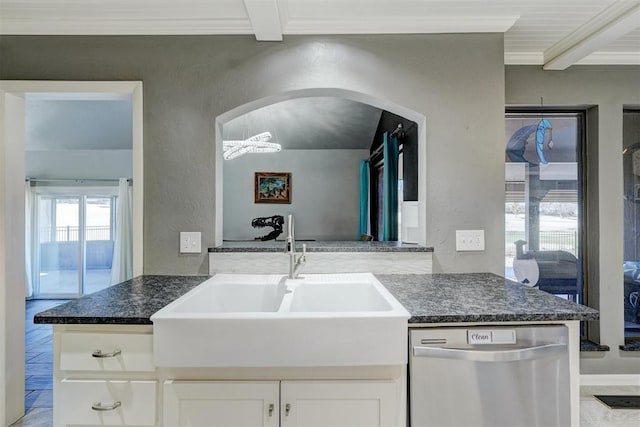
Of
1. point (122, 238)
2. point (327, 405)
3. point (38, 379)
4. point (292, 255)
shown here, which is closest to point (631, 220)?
point (292, 255)

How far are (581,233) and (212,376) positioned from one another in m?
2.75

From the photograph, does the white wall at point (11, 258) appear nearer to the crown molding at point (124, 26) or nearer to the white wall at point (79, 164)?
the crown molding at point (124, 26)

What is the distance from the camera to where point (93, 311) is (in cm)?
128

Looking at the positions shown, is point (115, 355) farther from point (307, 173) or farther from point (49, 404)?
point (307, 173)

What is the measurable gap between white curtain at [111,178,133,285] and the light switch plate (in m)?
4.30

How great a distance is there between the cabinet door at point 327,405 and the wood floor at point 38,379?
1.87 m

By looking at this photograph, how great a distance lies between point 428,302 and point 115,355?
3.78 feet

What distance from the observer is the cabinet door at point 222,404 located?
1207mm

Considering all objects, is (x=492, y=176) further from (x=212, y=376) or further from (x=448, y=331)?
(x=212, y=376)

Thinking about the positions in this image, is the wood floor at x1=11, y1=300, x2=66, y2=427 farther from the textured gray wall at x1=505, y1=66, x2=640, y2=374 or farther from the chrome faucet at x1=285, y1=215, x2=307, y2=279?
the textured gray wall at x1=505, y1=66, x2=640, y2=374

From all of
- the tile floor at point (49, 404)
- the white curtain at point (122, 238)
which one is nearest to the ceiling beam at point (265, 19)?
the tile floor at point (49, 404)

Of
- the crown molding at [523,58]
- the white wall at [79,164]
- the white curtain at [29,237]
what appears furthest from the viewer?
the white wall at [79,164]

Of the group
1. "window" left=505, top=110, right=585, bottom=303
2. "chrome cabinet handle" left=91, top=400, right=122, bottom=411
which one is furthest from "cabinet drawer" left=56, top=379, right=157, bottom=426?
"window" left=505, top=110, right=585, bottom=303

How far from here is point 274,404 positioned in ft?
3.97
